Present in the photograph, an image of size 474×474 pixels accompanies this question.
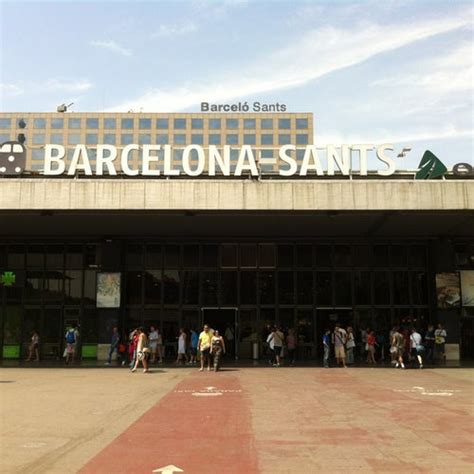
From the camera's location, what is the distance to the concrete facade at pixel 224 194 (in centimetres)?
2131

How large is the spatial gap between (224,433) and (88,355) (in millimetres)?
19728

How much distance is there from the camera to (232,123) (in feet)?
347

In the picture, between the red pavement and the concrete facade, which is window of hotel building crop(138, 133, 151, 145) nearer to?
the concrete facade

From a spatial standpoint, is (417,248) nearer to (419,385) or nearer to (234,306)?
(234,306)

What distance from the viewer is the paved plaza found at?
771 cm

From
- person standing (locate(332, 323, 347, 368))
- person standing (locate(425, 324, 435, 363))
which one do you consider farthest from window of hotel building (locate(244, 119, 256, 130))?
person standing (locate(332, 323, 347, 368))

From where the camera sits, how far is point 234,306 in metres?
28.1

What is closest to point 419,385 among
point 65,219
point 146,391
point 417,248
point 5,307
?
point 146,391

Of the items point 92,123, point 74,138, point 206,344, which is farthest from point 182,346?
point 74,138

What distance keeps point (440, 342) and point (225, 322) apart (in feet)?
32.3

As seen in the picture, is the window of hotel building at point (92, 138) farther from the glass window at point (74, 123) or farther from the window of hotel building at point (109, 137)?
the glass window at point (74, 123)

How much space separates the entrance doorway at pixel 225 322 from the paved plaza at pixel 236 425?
9.89 m

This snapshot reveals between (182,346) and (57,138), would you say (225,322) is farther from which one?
(57,138)

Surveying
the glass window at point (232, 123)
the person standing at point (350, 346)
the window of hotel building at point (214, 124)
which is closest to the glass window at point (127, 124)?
the window of hotel building at point (214, 124)
